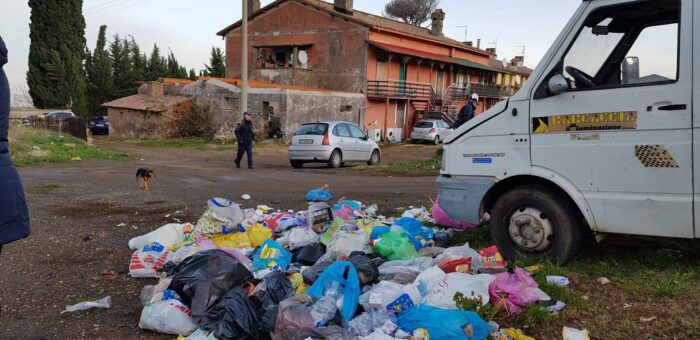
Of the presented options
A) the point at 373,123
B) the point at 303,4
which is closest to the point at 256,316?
the point at 373,123

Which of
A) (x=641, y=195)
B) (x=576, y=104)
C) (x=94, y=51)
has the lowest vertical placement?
(x=641, y=195)

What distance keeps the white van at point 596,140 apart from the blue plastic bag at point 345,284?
5.25ft

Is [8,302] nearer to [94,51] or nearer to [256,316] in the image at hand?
[256,316]

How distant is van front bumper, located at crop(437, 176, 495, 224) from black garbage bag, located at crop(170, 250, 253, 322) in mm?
2096

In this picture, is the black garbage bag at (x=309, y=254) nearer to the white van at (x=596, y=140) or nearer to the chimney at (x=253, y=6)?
the white van at (x=596, y=140)

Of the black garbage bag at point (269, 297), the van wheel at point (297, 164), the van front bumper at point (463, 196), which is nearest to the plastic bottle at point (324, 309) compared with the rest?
the black garbage bag at point (269, 297)

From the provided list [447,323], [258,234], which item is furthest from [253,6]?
[447,323]

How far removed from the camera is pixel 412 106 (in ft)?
126

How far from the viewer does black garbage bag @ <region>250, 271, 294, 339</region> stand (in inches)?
153

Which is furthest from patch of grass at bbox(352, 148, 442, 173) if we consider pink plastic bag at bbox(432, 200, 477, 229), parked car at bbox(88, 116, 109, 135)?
parked car at bbox(88, 116, 109, 135)

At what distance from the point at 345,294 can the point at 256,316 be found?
67 centimetres

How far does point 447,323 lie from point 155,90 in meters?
32.8

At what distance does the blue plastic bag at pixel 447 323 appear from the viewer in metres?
3.52

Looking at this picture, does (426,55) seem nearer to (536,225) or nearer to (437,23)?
(437,23)
